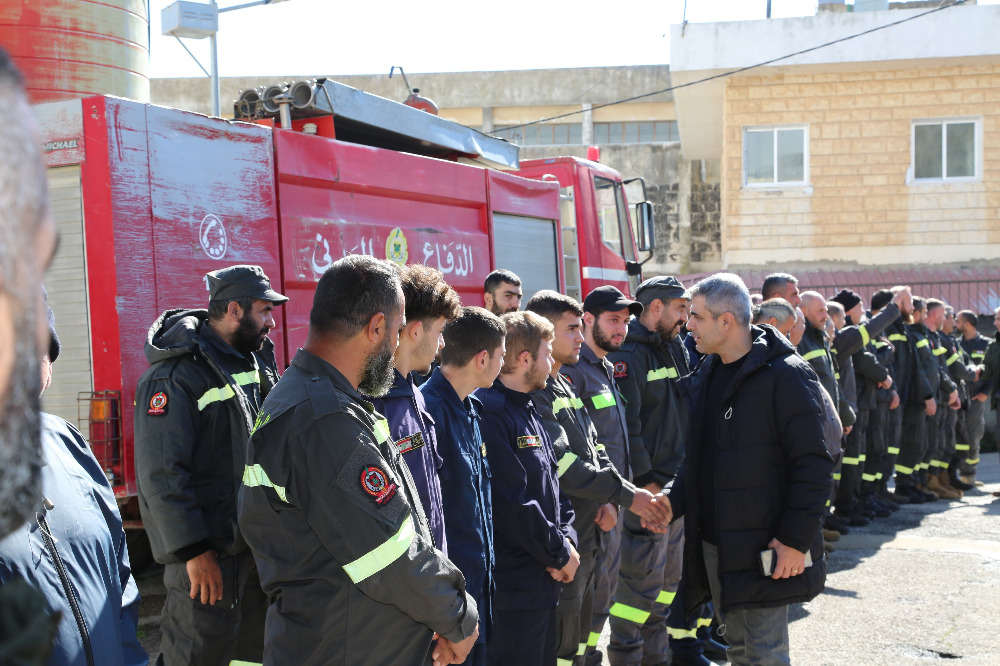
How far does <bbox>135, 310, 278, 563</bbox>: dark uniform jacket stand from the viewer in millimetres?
3812

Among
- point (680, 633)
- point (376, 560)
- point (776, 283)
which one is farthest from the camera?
point (776, 283)

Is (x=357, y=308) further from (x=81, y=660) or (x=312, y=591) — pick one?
(x=81, y=660)

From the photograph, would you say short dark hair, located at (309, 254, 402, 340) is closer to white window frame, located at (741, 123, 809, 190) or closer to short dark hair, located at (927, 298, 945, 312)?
short dark hair, located at (927, 298, 945, 312)

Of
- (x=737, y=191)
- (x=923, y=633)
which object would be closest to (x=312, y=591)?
(x=923, y=633)

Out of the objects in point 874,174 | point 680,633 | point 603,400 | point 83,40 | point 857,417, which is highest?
point 83,40

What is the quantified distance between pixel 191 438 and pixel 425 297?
145 centimetres

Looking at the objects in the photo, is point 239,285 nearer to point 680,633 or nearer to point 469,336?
point 469,336

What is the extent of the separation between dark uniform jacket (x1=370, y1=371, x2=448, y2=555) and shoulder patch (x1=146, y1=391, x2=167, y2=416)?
4.58 ft

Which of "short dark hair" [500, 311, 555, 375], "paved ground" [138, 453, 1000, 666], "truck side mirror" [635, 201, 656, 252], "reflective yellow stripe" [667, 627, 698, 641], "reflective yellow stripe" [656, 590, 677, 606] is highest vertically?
"truck side mirror" [635, 201, 656, 252]

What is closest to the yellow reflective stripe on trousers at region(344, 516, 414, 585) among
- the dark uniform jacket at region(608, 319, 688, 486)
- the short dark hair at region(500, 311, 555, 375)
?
the short dark hair at region(500, 311, 555, 375)

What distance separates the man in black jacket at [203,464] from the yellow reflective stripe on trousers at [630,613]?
1.94 meters

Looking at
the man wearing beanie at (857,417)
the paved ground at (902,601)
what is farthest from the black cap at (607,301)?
the man wearing beanie at (857,417)

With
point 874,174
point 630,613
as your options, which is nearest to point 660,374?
point 630,613

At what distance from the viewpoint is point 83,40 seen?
271 inches
